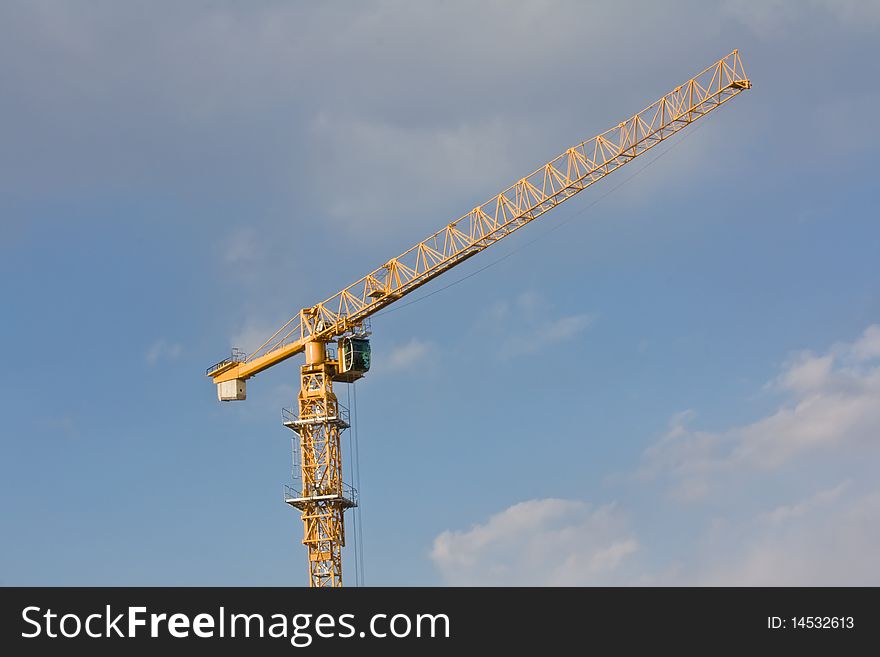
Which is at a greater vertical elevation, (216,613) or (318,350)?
(318,350)

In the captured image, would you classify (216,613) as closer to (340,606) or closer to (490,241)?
(340,606)

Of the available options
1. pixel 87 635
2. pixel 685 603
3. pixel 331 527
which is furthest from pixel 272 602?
pixel 331 527

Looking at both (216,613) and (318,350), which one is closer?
(216,613)

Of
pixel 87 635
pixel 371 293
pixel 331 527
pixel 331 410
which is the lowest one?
pixel 87 635

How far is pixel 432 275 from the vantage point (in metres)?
167

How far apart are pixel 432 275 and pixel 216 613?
87.5 metres

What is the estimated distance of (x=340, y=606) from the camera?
82.7 metres

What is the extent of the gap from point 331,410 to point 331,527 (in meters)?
11.6

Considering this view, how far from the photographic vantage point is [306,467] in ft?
544

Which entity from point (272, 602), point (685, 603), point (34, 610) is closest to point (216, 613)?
→ point (272, 602)

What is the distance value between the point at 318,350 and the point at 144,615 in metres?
88.7

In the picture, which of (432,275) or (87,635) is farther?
(432,275)

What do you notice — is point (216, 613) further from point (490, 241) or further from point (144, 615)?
point (490, 241)

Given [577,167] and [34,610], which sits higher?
[577,167]
